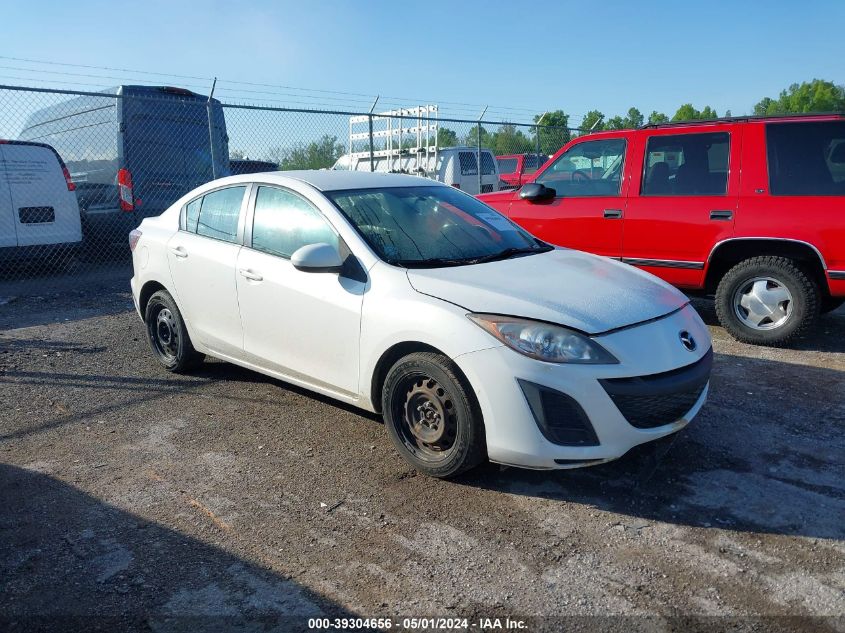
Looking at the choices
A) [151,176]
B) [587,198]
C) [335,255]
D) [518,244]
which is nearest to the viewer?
[335,255]

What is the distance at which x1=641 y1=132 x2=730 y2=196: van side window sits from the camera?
6.37m

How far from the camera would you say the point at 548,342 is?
3.36 m

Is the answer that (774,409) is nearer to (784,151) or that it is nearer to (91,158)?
(784,151)

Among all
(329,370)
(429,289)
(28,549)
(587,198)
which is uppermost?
(587,198)

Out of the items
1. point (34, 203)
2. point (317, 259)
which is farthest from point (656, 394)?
point (34, 203)

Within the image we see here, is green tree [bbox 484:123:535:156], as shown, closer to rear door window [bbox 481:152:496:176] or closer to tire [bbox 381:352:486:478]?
rear door window [bbox 481:152:496:176]

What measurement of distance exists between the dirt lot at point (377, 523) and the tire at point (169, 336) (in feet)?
1.62

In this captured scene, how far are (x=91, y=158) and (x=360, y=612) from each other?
10.3 metres

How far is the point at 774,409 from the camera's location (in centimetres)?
469

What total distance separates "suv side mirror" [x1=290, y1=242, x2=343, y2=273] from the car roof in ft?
2.18

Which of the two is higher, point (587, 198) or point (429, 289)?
point (587, 198)

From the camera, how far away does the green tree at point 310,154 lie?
11.3m

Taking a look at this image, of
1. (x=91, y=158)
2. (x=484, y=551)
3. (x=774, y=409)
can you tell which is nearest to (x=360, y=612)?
(x=484, y=551)

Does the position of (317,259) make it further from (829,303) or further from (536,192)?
(829,303)
